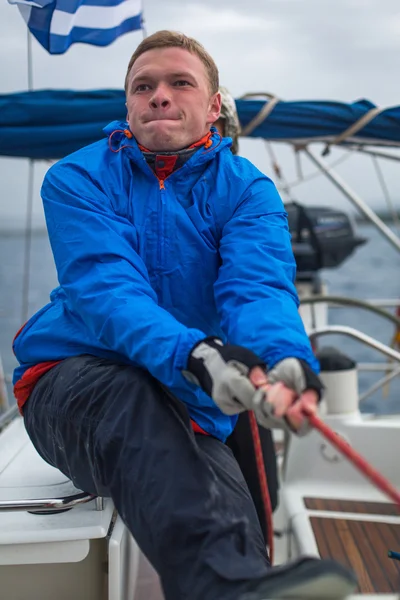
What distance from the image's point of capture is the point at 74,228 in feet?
5.24

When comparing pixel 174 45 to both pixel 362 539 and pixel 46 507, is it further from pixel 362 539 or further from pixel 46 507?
pixel 362 539

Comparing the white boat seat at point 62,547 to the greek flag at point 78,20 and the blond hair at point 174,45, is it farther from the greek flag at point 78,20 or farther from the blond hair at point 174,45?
the greek flag at point 78,20

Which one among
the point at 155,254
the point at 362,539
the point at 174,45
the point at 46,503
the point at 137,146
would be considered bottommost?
the point at 362,539

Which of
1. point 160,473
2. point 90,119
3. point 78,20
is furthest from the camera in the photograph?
point 78,20

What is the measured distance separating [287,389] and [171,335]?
0.25m

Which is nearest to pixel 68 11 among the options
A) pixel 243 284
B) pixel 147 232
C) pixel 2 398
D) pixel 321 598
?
pixel 2 398

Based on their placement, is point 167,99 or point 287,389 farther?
point 167,99

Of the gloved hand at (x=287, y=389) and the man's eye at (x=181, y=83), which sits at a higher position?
the man's eye at (x=181, y=83)

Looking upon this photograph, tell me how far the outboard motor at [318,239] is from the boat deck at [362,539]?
1.97 meters

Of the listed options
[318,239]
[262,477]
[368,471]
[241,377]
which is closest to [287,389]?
[241,377]

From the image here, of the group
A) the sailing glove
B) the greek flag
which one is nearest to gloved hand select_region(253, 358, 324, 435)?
the sailing glove

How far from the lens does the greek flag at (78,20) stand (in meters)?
3.33

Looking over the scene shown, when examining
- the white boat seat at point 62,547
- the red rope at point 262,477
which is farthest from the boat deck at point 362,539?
the white boat seat at point 62,547

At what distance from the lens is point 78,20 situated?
356 centimetres
